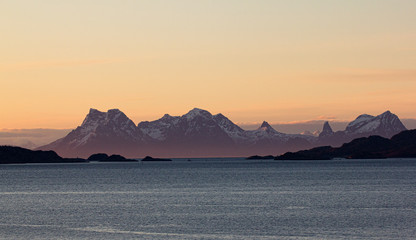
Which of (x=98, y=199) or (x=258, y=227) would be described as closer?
(x=258, y=227)

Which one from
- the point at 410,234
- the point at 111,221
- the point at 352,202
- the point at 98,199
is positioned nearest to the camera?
the point at 410,234

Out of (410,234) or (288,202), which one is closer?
(410,234)

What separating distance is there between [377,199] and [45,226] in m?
60.3

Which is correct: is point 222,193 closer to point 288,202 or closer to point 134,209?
point 288,202

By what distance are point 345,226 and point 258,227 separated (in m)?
9.79

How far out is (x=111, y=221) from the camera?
8188 centimetres

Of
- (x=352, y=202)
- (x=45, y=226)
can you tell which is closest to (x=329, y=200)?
(x=352, y=202)

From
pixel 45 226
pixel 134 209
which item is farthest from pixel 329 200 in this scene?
pixel 45 226

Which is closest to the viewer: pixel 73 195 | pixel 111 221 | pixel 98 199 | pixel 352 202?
pixel 111 221

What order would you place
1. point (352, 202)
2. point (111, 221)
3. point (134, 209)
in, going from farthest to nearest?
point (352, 202) < point (134, 209) < point (111, 221)

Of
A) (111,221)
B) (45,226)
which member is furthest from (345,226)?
(45,226)

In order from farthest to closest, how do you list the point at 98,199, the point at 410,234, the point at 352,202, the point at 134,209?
the point at 98,199
the point at 352,202
the point at 134,209
the point at 410,234

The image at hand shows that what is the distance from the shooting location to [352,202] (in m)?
108

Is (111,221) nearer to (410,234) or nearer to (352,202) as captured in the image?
(410,234)
